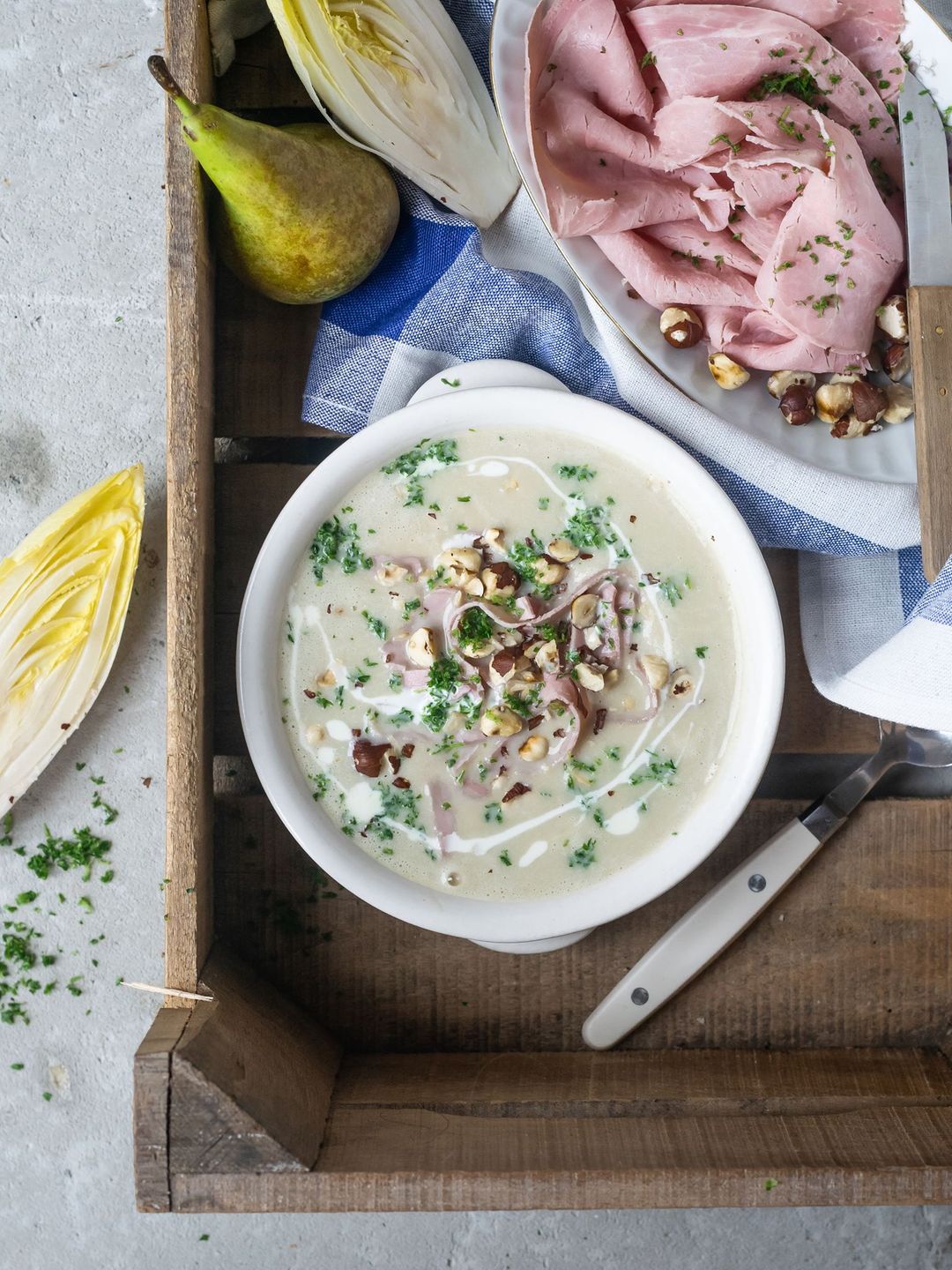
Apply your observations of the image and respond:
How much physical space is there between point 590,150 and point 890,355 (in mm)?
403

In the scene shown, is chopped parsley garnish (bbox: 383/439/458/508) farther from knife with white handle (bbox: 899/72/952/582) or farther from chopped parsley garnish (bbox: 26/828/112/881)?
chopped parsley garnish (bbox: 26/828/112/881)

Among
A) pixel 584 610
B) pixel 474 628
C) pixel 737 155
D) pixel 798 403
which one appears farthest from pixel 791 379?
pixel 474 628

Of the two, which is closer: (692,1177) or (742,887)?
(692,1177)

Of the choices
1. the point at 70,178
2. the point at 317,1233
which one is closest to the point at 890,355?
the point at 70,178

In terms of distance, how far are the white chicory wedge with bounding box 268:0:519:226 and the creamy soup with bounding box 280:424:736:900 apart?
306 millimetres

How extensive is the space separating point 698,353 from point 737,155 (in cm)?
21

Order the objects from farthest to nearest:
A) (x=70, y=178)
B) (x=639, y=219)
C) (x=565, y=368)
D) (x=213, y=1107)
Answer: (x=70, y=178) < (x=565, y=368) < (x=639, y=219) < (x=213, y=1107)

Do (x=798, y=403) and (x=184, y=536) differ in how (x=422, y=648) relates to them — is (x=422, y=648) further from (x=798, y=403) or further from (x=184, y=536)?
(x=798, y=403)

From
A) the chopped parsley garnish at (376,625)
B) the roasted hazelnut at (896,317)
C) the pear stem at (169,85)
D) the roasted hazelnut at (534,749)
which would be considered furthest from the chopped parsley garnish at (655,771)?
the pear stem at (169,85)

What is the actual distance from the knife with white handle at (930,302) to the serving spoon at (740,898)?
0.28 meters

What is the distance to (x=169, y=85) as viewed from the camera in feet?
3.43

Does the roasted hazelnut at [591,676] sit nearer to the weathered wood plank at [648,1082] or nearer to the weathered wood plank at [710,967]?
the weathered wood plank at [710,967]

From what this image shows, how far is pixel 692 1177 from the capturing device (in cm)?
105

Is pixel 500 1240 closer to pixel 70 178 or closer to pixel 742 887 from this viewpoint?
pixel 742 887
